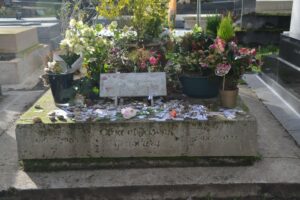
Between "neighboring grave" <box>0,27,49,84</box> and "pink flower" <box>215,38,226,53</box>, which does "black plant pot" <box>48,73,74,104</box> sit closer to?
"pink flower" <box>215,38,226,53</box>

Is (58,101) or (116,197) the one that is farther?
(58,101)

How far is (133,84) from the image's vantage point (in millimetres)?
4070

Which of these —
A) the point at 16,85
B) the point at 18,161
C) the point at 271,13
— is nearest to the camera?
the point at 18,161

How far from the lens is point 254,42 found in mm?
10102

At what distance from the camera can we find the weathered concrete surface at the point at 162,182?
11.1 ft

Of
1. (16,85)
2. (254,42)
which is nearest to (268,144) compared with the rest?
(16,85)

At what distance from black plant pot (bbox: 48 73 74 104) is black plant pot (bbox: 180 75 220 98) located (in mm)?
1207

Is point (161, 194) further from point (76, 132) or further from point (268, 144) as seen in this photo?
point (268, 144)

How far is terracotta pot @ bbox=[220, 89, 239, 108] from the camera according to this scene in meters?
3.91

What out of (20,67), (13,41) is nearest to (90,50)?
(20,67)

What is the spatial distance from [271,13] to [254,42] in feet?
2.82

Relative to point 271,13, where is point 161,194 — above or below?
below

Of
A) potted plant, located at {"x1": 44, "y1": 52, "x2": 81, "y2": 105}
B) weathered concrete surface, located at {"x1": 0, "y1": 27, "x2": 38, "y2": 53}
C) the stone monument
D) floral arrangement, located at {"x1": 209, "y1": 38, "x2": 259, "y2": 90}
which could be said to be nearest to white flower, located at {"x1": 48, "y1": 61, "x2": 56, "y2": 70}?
potted plant, located at {"x1": 44, "y1": 52, "x2": 81, "y2": 105}

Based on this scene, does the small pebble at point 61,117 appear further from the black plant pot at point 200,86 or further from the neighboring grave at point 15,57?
the neighboring grave at point 15,57
